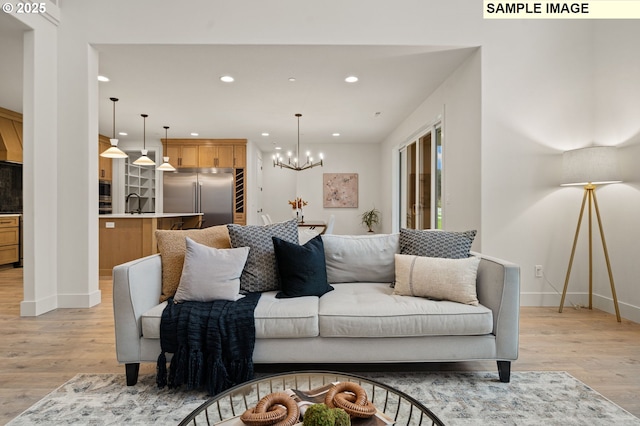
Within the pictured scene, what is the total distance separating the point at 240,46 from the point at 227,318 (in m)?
2.75

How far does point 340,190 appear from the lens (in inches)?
345

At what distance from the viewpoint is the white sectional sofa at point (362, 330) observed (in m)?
1.92

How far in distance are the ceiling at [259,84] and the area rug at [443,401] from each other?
3.00m

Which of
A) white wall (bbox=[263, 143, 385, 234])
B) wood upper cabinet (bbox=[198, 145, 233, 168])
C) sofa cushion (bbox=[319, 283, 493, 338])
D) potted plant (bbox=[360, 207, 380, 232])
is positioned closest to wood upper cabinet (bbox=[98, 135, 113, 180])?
wood upper cabinet (bbox=[198, 145, 233, 168])

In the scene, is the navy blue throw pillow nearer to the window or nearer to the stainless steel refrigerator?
the window

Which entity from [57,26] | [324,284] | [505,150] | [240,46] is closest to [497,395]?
[324,284]

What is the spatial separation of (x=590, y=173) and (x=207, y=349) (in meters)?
3.40

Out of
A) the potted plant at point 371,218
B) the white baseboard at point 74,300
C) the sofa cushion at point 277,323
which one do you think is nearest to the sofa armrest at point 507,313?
the sofa cushion at point 277,323

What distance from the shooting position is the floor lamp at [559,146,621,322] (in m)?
3.12

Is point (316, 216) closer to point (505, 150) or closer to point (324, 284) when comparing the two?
point (505, 150)

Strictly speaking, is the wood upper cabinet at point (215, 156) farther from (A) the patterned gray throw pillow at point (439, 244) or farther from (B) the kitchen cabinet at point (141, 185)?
(A) the patterned gray throw pillow at point (439, 244)

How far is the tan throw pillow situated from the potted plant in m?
6.36

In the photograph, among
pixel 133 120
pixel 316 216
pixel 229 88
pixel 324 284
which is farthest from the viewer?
pixel 316 216

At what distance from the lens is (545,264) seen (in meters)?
3.61
